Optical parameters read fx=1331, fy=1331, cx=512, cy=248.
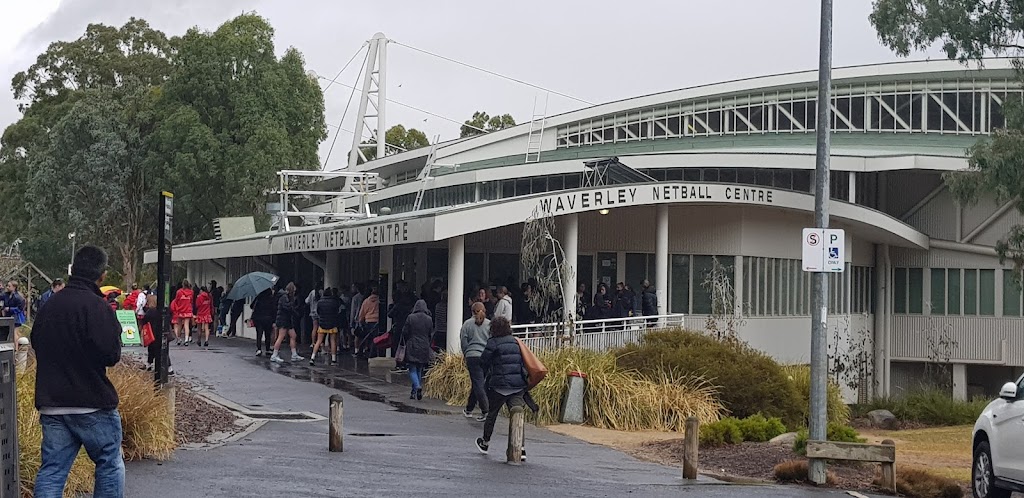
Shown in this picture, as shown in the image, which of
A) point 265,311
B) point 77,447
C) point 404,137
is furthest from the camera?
point 404,137

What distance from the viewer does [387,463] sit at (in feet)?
45.1

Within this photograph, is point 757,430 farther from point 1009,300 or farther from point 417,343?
point 1009,300

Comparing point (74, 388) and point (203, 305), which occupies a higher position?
point (203, 305)

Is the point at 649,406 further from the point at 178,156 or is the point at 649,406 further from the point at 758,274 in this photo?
the point at 178,156

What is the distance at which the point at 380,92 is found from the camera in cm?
5844

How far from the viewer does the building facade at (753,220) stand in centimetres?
2853

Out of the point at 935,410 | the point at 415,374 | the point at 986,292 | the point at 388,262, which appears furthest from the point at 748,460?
the point at 986,292

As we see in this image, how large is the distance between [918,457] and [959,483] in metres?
4.78

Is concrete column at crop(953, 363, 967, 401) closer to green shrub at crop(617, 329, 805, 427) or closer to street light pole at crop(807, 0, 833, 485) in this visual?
green shrub at crop(617, 329, 805, 427)

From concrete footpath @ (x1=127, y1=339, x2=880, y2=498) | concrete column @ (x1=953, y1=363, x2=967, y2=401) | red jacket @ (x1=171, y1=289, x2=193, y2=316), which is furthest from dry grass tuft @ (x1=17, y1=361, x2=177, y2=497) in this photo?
concrete column @ (x1=953, y1=363, x2=967, y2=401)

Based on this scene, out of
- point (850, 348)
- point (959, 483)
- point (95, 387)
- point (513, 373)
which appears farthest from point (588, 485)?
point (850, 348)

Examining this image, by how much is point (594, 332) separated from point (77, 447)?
1781 centimetres

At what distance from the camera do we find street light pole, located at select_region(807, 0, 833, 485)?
46.4 feet

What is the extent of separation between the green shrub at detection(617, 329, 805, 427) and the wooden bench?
7.36 meters
